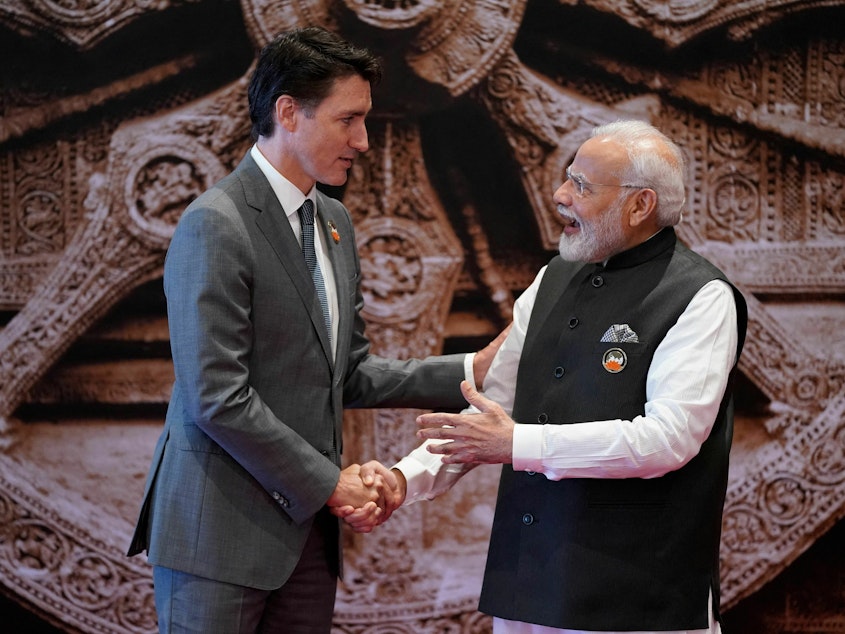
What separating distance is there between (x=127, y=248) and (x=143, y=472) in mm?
860

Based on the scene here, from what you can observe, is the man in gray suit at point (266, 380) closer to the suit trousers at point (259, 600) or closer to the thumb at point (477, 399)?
the suit trousers at point (259, 600)

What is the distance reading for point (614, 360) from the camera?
2184 millimetres

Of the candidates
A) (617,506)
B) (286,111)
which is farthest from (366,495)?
(286,111)

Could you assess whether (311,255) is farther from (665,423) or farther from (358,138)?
(665,423)

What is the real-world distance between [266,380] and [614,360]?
31.9 inches

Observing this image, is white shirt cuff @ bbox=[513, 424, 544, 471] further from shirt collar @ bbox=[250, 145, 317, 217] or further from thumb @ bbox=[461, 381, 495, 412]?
shirt collar @ bbox=[250, 145, 317, 217]

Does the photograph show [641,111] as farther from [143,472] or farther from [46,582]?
[46,582]

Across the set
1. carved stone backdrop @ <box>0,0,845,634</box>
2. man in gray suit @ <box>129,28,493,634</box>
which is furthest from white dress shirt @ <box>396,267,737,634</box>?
carved stone backdrop @ <box>0,0,845,634</box>

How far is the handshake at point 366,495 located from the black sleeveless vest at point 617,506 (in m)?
0.31

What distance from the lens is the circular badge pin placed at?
217 cm

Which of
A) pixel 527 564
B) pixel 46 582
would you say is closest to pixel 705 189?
pixel 527 564

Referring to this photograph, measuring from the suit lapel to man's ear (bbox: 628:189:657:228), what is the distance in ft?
2.59

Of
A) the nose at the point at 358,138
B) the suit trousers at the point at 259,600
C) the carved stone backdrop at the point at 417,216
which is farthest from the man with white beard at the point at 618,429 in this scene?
the carved stone backdrop at the point at 417,216

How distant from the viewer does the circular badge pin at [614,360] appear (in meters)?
2.17
